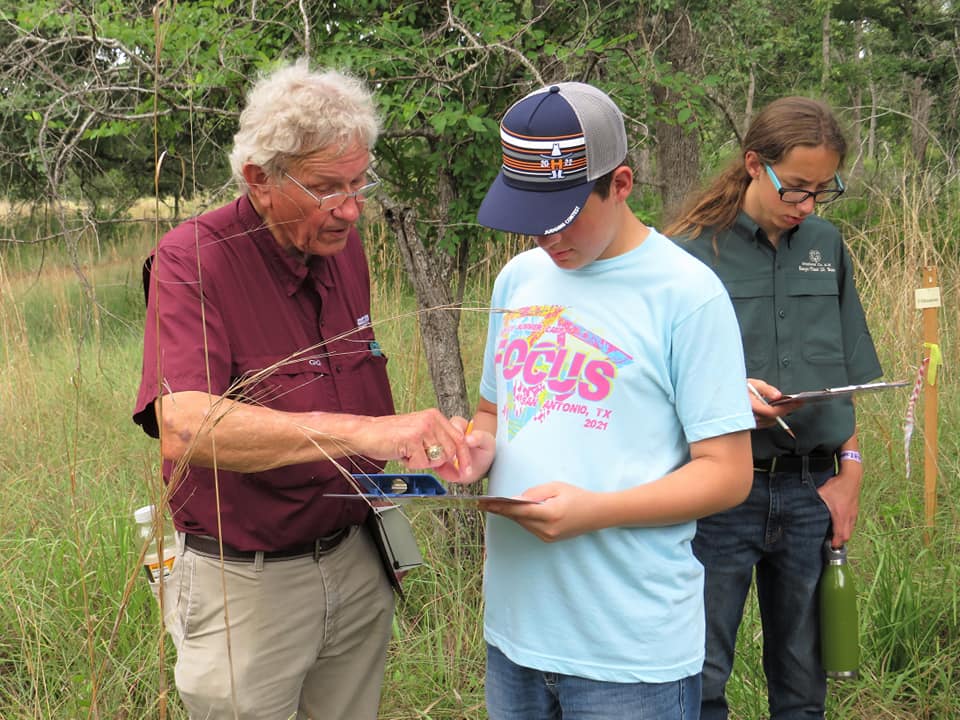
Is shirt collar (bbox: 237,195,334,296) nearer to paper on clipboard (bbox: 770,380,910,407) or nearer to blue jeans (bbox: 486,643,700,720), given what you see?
blue jeans (bbox: 486,643,700,720)

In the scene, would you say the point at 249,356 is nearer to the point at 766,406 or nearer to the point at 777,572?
the point at 766,406

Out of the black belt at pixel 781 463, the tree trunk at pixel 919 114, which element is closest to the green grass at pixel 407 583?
the black belt at pixel 781 463

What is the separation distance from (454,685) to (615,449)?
1.77 meters

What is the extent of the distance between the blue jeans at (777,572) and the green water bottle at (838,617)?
2cm

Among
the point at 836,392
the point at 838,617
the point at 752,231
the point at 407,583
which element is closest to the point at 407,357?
the point at 407,583

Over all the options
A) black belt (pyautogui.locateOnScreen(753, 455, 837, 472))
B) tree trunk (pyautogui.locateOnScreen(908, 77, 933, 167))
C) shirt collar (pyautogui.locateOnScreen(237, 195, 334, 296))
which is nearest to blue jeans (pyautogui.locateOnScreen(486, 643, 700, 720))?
black belt (pyautogui.locateOnScreen(753, 455, 837, 472))

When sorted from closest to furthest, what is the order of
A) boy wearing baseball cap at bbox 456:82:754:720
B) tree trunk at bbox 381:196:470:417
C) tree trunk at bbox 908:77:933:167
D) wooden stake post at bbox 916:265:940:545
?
boy wearing baseball cap at bbox 456:82:754:720, tree trunk at bbox 381:196:470:417, wooden stake post at bbox 916:265:940:545, tree trunk at bbox 908:77:933:167

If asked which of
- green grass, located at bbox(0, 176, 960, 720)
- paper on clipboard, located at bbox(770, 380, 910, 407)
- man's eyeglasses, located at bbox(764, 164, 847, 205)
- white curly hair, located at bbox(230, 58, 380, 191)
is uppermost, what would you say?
white curly hair, located at bbox(230, 58, 380, 191)

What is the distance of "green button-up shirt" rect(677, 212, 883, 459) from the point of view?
2342 millimetres

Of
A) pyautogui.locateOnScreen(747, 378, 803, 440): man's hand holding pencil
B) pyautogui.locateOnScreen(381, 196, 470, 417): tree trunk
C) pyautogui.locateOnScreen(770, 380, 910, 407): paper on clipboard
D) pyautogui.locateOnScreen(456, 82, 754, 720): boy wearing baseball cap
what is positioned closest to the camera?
pyautogui.locateOnScreen(456, 82, 754, 720): boy wearing baseball cap

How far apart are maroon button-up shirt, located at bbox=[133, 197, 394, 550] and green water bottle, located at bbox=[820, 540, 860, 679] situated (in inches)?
→ 48.8

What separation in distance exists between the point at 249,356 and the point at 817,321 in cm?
141

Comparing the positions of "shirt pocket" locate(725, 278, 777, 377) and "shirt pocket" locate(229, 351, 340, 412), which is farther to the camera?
"shirt pocket" locate(725, 278, 777, 377)

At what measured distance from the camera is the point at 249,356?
1.88 metres
